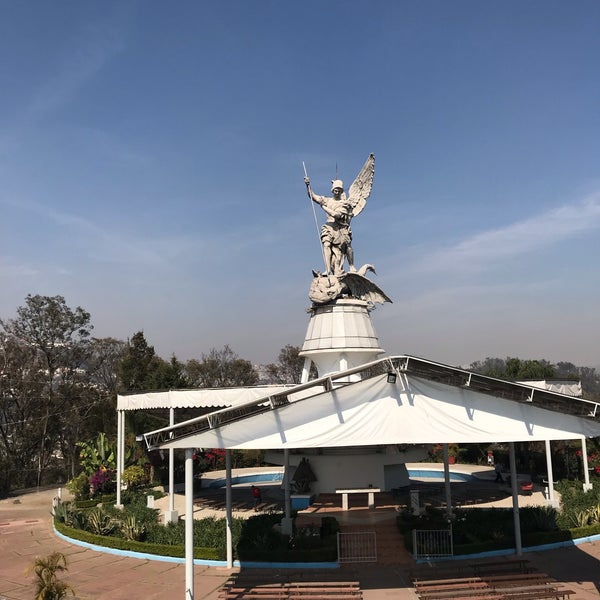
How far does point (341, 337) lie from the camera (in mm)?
26594

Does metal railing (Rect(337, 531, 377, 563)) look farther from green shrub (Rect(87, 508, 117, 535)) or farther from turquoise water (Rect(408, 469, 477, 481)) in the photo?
turquoise water (Rect(408, 469, 477, 481))

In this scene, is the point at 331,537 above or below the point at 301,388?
below

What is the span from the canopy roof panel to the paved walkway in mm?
4014

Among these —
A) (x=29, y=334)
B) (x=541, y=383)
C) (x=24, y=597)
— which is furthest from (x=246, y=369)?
(x=24, y=597)

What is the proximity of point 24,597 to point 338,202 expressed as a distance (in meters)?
21.3

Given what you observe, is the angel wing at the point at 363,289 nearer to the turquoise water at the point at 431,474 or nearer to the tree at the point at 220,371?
the turquoise water at the point at 431,474

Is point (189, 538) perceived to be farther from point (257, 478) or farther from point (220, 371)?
point (220, 371)

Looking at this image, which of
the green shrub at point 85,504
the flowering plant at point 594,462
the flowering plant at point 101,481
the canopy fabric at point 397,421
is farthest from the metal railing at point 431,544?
the flowering plant at point 101,481

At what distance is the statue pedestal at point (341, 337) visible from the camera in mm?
26531

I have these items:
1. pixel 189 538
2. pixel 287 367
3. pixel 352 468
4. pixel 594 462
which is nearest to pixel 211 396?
pixel 352 468

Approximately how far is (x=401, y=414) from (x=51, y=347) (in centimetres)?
4102

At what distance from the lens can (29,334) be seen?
44812 millimetres

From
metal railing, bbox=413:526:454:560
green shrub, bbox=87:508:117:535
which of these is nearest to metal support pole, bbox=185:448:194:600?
metal railing, bbox=413:526:454:560

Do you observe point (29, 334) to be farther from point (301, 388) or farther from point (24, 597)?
point (301, 388)
